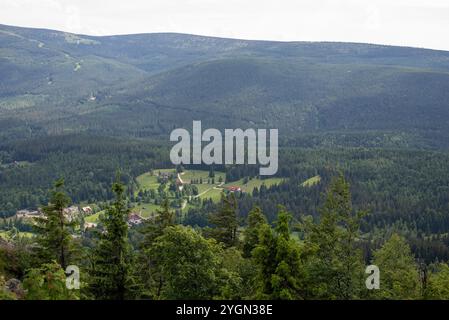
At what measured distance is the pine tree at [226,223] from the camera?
196 ft

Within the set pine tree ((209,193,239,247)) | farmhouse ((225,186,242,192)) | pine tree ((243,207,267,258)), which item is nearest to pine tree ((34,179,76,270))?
pine tree ((243,207,267,258))

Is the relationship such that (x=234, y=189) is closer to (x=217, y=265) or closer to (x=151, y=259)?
(x=151, y=259)

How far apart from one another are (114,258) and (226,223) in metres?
24.2

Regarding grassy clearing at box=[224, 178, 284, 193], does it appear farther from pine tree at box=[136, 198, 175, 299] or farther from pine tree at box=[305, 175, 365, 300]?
pine tree at box=[305, 175, 365, 300]

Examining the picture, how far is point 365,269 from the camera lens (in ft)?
121

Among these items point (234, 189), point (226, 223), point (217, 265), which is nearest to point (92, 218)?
point (234, 189)

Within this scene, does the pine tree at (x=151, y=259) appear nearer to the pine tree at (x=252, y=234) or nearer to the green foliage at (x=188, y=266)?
the green foliage at (x=188, y=266)

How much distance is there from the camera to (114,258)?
3788cm

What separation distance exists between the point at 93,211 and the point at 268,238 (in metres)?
132

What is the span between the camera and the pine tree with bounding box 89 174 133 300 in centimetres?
3719

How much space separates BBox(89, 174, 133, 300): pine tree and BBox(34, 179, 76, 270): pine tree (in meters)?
3.82

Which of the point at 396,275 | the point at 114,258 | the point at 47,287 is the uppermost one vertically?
the point at 47,287

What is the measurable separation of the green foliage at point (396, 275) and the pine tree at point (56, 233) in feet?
77.5
